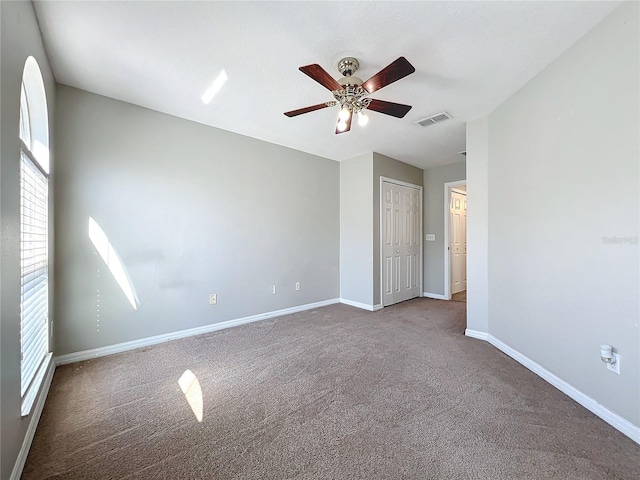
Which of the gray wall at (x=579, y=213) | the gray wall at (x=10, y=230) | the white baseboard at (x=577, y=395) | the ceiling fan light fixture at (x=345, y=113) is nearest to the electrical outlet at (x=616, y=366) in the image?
the gray wall at (x=579, y=213)

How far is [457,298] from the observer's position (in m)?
5.27

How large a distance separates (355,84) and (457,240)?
452cm

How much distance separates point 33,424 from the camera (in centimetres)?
165

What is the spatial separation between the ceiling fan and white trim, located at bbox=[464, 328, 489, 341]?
8.36 ft

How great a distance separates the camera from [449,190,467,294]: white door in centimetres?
546

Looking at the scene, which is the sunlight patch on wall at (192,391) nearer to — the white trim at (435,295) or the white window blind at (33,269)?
the white window blind at (33,269)

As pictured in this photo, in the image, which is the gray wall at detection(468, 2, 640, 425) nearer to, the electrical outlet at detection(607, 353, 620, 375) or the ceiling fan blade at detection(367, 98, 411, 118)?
the electrical outlet at detection(607, 353, 620, 375)

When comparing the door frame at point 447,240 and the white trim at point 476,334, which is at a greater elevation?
the door frame at point 447,240

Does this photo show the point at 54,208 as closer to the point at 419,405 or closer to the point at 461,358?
the point at 419,405

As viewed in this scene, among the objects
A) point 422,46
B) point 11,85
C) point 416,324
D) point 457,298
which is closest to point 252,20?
point 422,46

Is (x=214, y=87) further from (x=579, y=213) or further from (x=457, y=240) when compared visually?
(x=457, y=240)

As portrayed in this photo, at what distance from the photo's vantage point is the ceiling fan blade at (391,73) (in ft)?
5.68

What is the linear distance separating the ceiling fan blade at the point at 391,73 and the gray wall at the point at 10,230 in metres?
1.93

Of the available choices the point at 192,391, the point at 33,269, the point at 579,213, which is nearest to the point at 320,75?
the point at 579,213
